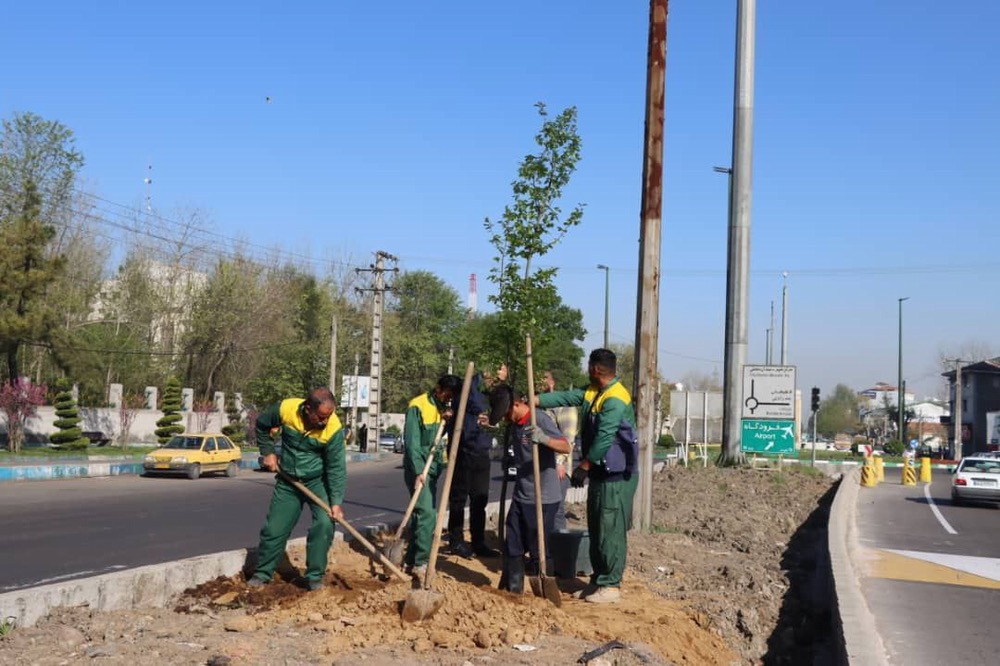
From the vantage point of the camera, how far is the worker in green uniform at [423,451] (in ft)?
29.3

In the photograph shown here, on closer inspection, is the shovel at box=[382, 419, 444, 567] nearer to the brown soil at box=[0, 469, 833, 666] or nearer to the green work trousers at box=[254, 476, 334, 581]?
the brown soil at box=[0, 469, 833, 666]

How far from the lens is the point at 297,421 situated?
8.26 metres

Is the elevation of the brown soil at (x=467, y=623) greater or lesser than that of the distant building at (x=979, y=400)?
lesser

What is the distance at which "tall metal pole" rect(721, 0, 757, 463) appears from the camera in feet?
77.4

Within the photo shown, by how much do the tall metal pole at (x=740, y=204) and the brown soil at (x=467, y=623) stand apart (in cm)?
1226

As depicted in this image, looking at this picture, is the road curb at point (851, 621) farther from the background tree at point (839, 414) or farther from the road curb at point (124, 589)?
the background tree at point (839, 414)

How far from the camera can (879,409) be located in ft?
443

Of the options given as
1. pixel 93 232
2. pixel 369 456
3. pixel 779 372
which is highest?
Answer: pixel 93 232

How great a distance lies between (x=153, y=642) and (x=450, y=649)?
1.63 metres

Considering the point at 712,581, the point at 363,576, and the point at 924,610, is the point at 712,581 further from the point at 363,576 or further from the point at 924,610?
the point at 363,576

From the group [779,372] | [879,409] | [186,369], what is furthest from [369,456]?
[879,409]

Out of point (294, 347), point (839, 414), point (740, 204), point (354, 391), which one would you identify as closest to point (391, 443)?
point (354, 391)

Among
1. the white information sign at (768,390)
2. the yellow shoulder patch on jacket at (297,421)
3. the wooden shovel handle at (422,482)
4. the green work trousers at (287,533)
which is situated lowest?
the green work trousers at (287,533)

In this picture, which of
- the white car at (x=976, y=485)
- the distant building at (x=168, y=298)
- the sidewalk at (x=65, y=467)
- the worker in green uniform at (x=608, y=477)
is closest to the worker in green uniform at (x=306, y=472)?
the worker in green uniform at (x=608, y=477)
